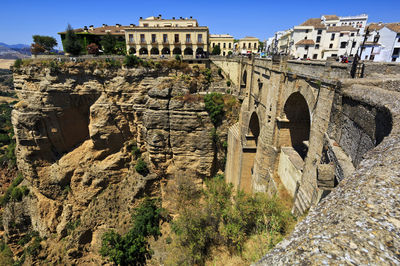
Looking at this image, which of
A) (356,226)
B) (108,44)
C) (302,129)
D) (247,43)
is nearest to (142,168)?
(302,129)

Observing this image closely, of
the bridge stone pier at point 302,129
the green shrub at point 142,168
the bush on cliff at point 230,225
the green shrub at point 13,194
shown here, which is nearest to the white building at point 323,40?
the bridge stone pier at point 302,129

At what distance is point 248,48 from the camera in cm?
5031

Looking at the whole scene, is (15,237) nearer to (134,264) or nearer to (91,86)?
(134,264)

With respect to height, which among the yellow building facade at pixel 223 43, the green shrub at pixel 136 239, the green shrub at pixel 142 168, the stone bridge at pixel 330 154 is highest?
the yellow building facade at pixel 223 43

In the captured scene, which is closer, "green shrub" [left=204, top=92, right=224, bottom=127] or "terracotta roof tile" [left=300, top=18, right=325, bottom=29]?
"green shrub" [left=204, top=92, right=224, bottom=127]

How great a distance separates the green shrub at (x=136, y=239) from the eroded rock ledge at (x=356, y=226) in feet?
68.3

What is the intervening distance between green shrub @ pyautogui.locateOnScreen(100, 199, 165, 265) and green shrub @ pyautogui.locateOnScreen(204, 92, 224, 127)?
12.3m

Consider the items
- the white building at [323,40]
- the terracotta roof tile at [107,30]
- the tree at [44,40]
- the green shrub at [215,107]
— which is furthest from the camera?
the terracotta roof tile at [107,30]

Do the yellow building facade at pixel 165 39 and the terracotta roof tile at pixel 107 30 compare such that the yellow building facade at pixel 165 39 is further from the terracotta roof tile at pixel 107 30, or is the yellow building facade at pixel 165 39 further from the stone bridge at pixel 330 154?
the stone bridge at pixel 330 154

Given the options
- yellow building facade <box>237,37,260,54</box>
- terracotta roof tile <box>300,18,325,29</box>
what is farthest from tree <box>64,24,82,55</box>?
yellow building facade <box>237,37,260,54</box>

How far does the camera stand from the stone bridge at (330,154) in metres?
2.53

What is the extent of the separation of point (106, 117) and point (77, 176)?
27.7 ft

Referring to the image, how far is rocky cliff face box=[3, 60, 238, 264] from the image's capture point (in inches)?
945

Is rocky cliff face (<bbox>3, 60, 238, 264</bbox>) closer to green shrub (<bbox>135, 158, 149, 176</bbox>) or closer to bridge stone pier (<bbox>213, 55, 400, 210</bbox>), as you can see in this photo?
green shrub (<bbox>135, 158, 149, 176</bbox>)
